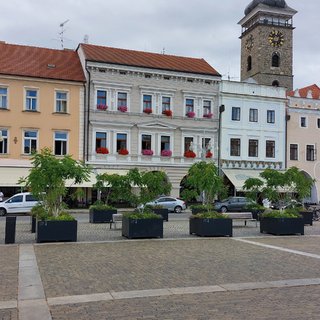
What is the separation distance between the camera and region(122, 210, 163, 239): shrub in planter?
16.6m

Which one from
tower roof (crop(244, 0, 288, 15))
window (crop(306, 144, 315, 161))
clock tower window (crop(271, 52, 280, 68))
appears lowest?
window (crop(306, 144, 315, 161))

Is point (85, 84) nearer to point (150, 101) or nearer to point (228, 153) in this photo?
point (150, 101)

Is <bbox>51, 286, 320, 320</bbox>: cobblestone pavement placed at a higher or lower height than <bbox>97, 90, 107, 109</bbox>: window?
lower

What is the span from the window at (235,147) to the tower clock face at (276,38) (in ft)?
81.1

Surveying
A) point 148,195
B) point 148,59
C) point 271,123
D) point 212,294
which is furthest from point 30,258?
point 271,123

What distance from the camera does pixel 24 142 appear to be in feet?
118

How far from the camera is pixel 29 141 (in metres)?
36.3

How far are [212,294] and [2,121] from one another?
99.9 feet

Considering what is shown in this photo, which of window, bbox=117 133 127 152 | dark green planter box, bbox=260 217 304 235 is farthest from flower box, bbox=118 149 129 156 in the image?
dark green planter box, bbox=260 217 304 235

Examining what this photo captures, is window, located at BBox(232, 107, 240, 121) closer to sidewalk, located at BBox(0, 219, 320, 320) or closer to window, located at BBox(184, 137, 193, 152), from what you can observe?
window, located at BBox(184, 137, 193, 152)

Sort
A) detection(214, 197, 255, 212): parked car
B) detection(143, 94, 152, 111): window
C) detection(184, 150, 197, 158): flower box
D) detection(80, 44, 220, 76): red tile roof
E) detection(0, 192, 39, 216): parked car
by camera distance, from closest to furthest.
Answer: detection(0, 192, 39, 216): parked car → detection(214, 197, 255, 212): parked car → detection(80, 44, 220, 76): red tile roof → detection(143, 94, 152, 111): window → detection(184, 150, 197, 158): flower box

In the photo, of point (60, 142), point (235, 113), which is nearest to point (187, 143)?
point (235, 113)

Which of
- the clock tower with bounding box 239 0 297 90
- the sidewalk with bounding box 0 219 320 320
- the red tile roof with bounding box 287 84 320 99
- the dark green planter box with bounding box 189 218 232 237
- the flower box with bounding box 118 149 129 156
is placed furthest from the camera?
the clock tower with bounding box 239 0 297 90

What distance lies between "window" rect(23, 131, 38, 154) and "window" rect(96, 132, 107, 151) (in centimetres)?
475
